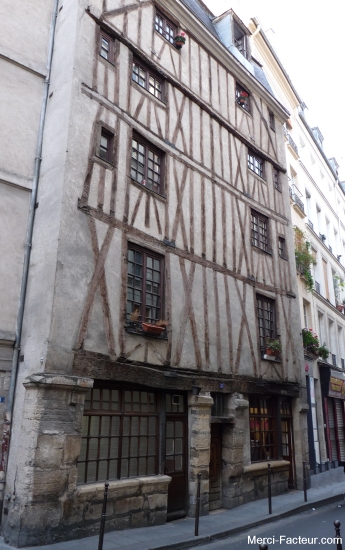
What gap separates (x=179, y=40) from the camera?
1100cm

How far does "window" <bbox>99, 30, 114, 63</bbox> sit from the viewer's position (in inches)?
356

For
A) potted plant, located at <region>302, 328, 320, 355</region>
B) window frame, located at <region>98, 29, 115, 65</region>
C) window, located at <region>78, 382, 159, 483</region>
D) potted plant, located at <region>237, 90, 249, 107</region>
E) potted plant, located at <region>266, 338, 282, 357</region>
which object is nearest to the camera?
window, located at <region>78, 382, 159, 483</region>

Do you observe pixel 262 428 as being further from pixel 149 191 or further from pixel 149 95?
pixel 149 95

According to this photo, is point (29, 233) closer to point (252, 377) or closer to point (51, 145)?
point (51, 145)

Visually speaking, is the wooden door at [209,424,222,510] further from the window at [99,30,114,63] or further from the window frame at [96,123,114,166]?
the window at [99,30,114,63]

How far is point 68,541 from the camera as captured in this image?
6.16 meters

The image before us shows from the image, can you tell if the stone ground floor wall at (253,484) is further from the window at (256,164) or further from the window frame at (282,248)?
the window at (256,164)

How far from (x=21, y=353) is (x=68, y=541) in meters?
2.68

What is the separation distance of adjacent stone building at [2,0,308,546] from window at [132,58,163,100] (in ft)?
0.17

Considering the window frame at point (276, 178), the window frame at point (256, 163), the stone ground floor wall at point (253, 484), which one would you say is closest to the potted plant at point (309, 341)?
the stone ground floor wall at point (253, 484)

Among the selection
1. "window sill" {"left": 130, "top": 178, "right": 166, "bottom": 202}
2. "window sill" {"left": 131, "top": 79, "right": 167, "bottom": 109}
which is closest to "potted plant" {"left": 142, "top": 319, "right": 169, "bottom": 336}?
"window sill" {"left": 130, "top": 178, "right": 166, "bottom": 202}

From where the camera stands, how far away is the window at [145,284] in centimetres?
828

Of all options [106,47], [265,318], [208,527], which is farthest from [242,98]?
[208,527]

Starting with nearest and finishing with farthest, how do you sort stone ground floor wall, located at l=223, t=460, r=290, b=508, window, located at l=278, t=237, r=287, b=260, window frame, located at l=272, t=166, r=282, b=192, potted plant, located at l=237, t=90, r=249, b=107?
stone ground floor wall, located at l=223, t=460, r=290, b=508, potted plant, located at l=237, t=90, r=249, b=107, window, located at l=278, t=237, r=287, b=260, window frame, located at l=272, t=166, r=282, b=192
